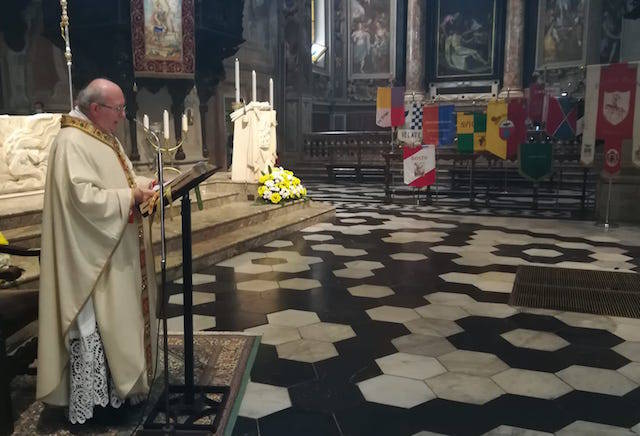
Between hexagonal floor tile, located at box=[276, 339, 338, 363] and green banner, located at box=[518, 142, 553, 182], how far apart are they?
6.89 m

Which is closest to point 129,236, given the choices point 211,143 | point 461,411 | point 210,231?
point 461,411

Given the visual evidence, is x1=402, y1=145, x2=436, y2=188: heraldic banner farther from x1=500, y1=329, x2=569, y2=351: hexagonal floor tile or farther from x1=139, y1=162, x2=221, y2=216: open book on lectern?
x1=139, y1=162, x2=221, y2=216: open book on lectern

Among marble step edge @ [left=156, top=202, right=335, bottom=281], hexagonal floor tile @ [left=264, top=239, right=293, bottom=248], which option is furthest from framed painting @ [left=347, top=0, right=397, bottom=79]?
hexagonal floor tile @ [left=264, top=239, right=293, bottom=248]

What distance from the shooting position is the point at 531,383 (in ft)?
9.57

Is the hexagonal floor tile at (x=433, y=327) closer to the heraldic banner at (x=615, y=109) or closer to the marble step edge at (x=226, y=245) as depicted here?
the marble step edge at (x=226, y=245)

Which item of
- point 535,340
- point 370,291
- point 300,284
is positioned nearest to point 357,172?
point 300,284

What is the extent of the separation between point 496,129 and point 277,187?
4.69m

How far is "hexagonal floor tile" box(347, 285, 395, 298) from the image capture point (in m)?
4.56

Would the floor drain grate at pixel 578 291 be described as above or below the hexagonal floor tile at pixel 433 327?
above

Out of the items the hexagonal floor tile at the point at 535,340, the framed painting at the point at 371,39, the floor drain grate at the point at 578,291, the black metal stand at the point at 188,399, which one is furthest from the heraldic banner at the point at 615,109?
the framed painting at the point at 371,39

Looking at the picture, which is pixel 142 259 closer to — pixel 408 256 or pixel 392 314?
pixel 392 314

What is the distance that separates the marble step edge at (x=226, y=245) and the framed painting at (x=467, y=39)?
13.5m

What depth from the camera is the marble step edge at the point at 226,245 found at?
407 cm

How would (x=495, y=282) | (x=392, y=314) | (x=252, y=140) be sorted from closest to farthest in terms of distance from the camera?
1. (x=392, y=314)
2. (x=495, y=282)
3. (x=252, y=140)
